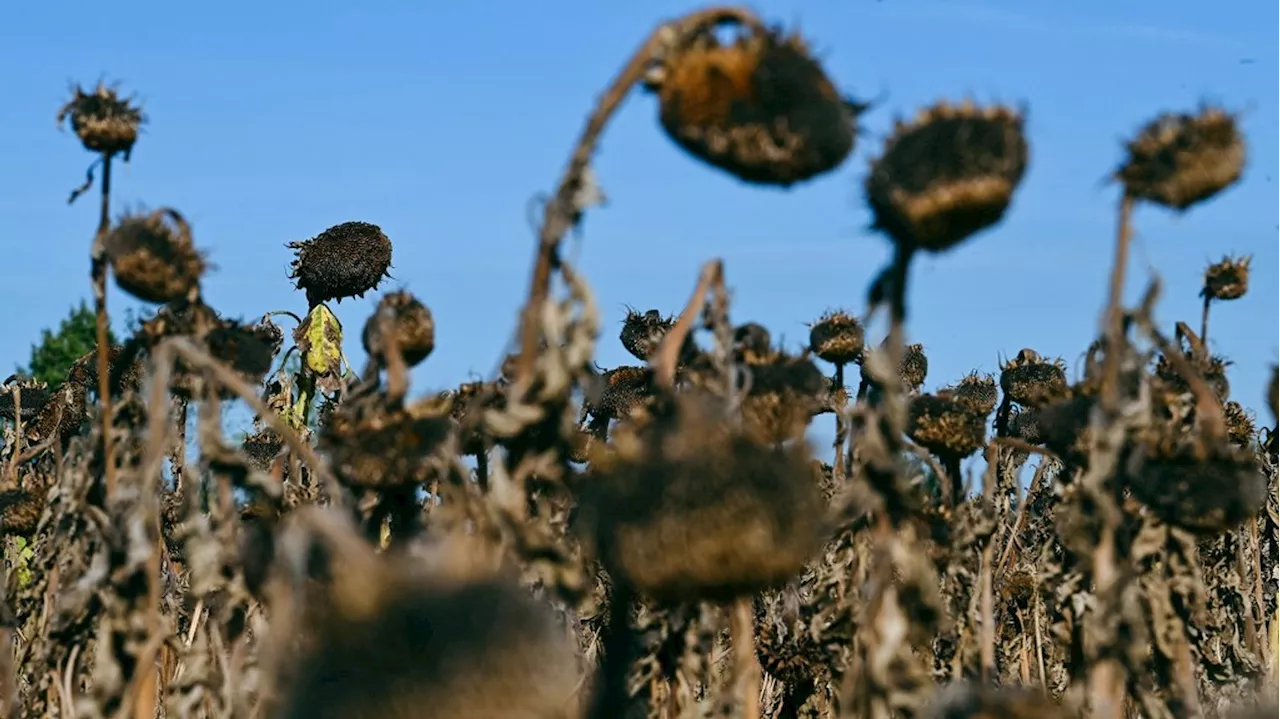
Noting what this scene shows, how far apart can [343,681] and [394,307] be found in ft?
8.77

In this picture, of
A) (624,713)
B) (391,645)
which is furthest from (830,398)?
(391,645)

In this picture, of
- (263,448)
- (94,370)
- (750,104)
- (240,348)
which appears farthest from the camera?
(94,370)

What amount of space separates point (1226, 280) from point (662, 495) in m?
6.12

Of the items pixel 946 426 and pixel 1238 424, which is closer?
pixel 946 426

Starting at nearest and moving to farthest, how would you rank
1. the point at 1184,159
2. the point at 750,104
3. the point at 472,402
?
1. the point at 750,104
2. the point at 1184,159
3. the point at 472,402

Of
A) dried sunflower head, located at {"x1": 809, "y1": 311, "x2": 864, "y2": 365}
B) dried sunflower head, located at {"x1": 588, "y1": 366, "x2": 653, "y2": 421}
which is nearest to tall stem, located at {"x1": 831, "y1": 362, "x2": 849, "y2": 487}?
dried sunflower head, located at {"x1": 809, "y1": 311, "x2": 864, "y2": 365}

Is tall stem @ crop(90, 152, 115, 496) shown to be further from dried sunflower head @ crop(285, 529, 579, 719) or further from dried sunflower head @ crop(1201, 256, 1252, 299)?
dried sunflower head @ crop(1201, 256, 1252, 299)

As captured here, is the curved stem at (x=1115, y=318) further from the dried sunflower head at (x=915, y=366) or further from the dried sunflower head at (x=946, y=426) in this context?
the dried sunflower head at (x=915, y=366)

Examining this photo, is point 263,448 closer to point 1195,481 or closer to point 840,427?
point 840,427

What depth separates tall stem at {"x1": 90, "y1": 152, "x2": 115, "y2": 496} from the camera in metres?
6.73

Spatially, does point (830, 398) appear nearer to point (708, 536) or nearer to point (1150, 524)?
point (1150, 524)

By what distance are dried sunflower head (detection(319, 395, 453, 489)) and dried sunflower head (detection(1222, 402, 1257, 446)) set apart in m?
7.28

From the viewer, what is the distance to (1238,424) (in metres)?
12.1

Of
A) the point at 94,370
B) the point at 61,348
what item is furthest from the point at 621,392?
the point at 61,348
